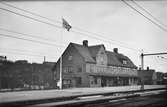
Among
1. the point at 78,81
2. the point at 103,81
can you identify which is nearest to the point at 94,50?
the point at 103,81

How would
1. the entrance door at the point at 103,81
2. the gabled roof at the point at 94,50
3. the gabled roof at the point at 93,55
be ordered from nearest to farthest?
the gabled roof at the point at 93,55 → the entrance door at the point at 103,81 → the gabled roof at the point at 94,50

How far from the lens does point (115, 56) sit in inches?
2365

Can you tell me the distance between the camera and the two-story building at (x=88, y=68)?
45.6 m

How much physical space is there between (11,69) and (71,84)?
14.7m

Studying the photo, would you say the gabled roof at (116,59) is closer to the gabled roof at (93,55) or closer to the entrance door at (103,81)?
the gabled roof at (93,55)

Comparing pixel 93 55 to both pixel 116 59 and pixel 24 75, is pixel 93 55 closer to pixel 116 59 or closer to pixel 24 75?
pixel 116 59

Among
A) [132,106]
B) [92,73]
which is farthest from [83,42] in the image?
[132,106]

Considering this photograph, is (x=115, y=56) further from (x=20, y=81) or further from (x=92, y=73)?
(x=20, y=81)

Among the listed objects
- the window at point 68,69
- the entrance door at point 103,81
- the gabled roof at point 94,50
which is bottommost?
the entrance door at point 103,81

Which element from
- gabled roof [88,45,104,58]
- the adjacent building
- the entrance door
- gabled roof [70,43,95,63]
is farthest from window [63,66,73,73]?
the entrance door

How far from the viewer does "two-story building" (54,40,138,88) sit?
45594mm

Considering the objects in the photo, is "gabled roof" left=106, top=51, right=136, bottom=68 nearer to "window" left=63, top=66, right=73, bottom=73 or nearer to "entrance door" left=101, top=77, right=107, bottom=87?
"entrance door" left=101, top=77, right=107, bottom=87

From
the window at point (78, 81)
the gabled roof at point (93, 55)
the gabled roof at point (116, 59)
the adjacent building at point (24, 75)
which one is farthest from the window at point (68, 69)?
the gabled roof at point (116, 59)

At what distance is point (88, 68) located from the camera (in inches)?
1811
